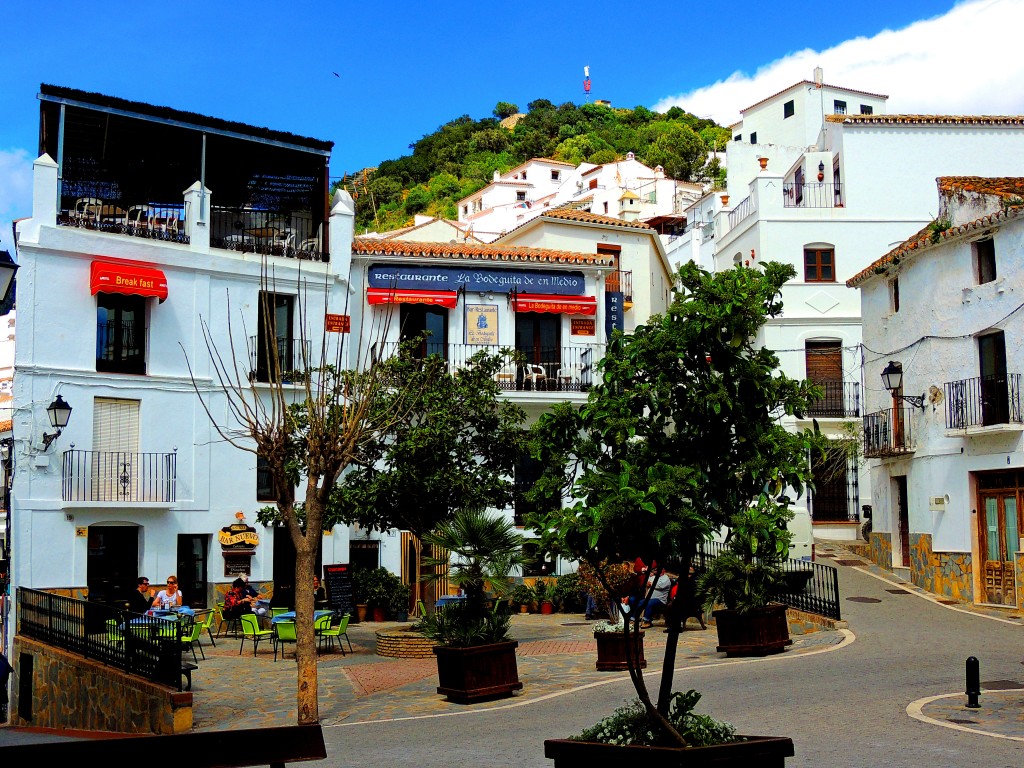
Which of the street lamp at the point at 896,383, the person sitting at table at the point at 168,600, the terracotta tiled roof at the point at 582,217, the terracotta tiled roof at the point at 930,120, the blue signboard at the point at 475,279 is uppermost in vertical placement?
the terracotta tiled roof at the point at 930,120

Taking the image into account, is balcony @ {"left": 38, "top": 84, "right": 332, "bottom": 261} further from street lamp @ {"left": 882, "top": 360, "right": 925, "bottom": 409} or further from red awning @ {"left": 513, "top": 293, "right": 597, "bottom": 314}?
street lamp @ {"left": 882, "top": 360, "right": 925, "bottom": 409}

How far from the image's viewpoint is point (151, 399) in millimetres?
25188

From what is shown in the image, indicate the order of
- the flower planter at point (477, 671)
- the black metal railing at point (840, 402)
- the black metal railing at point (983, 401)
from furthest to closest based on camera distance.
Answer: the black metal railing at point (840, 402) < the black metal railing at point (983, 401) < the flower planter at point (477, 671)

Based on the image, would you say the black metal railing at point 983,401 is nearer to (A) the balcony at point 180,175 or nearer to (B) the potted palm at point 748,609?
(B) the potted palm at point 748,609

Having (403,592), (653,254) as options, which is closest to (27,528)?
(403,592)

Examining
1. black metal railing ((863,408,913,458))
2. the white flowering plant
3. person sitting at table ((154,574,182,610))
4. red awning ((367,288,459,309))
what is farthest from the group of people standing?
black metal railing ((863,408,913,458))

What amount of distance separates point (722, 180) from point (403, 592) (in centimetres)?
5849

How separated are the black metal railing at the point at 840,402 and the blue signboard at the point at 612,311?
7.62 metres

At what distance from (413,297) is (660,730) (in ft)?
71.6

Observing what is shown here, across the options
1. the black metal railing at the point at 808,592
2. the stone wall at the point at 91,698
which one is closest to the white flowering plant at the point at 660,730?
the stone wall at the point at 91,698

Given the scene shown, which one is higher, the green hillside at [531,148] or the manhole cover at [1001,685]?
the green hillside at [531,148]

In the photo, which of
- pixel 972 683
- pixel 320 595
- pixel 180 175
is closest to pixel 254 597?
pixel 320 595

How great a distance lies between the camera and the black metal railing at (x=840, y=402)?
3441 cm

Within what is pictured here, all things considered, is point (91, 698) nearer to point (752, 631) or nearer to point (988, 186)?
point (752, 631)
